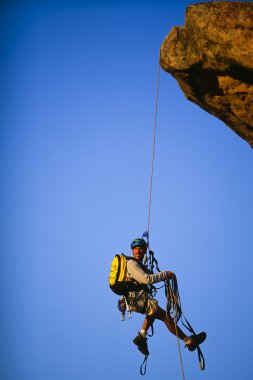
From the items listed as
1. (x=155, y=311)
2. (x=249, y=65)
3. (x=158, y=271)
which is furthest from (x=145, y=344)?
(x=249, y=65)

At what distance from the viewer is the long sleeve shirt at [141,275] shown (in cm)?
888

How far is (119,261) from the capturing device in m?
9.29

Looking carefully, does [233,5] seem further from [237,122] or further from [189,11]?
[237,122]

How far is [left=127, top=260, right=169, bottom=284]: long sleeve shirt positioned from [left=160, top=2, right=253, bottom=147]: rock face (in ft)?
11.8

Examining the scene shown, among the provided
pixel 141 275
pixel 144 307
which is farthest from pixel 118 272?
pixel 144 307

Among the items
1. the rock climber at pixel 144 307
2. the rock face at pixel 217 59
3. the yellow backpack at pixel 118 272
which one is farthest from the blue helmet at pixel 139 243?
the rock face at pixel 217 59

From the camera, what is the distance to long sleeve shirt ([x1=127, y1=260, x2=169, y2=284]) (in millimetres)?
8883

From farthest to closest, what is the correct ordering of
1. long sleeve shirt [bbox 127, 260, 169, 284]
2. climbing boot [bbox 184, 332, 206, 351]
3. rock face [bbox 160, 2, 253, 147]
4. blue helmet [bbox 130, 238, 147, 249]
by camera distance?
blue helmet [bbox 130, 238, 147, 249], climbing boot [bbox 184, 332, 206, 351], long sleeve shirt [bbox 127, 260, 169, 284], rock face [bbox 160, 2, 253, 147]

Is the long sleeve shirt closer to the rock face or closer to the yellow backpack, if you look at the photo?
the yellow backpack

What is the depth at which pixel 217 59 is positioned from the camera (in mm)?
8383

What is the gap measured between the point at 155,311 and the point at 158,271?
0.82 metres

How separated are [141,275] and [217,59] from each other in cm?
427

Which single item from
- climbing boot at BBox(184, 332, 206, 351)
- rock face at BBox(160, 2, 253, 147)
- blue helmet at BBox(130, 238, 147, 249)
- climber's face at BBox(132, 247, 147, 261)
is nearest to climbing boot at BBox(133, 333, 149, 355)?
climbing boot at BBox(184, 332, 206, 351)

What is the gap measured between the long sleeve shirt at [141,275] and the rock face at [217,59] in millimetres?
3602
